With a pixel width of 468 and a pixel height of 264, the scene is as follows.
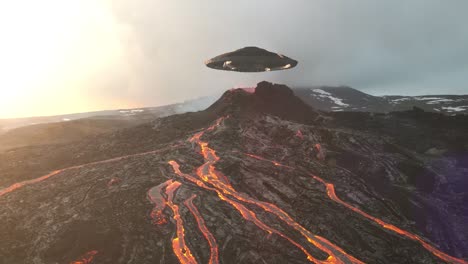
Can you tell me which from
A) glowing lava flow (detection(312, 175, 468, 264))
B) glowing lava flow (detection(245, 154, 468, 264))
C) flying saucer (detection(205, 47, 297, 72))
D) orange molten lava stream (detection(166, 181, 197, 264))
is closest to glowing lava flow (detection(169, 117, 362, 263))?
glowing lava flow (detection(245, 154, 468, 264))

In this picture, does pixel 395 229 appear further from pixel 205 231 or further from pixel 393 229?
pixel 205 231

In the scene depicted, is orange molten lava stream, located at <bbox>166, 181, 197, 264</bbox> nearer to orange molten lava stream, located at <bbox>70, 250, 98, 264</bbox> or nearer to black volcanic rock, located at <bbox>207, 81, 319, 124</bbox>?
orange molten lava stream, located at <bbox>70, 250, 98, 264</bbox>

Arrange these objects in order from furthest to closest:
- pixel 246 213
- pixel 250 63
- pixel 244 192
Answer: pixel 244 192 → pixel 250 63 → pixel 246 213

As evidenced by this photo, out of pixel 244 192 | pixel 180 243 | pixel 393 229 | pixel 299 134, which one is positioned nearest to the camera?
pixel 180 243

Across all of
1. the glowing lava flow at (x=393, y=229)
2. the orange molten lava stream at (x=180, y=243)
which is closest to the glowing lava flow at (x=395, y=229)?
the glowing lava flow at (x=393, y=229)

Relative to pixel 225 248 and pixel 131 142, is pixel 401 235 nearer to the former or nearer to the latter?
pixel 225 248

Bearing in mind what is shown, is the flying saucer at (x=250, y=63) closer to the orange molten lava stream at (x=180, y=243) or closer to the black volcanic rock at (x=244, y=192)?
the black volcanic rock at (x=244, y=192)

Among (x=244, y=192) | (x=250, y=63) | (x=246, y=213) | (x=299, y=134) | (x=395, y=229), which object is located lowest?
(x=395, y=229)

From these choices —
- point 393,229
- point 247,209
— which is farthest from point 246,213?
point 393,229
